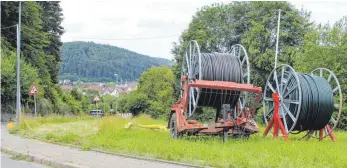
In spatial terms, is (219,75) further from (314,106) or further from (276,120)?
(314,106)

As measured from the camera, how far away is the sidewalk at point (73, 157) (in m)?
10.2

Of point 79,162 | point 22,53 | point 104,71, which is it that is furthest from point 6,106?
point 104,71

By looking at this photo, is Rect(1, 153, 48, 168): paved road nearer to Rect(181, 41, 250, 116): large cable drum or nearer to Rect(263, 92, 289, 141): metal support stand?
Rect(181, 41, 250, 116): large cable drum

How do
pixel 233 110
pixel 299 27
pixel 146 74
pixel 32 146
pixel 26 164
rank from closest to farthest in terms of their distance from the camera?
pixel 26 164 < pixel 32 146 < pixel 233 110 < pixel 299 27 < pixel 146 74

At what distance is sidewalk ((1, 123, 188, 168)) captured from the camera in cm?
1017

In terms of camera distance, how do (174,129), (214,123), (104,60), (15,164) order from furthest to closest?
(104,60), (174,129), (214,123), (15,164)

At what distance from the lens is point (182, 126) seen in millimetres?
14852

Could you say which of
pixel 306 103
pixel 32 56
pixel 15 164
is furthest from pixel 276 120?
pixel 32 56

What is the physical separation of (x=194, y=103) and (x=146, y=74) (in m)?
76.7

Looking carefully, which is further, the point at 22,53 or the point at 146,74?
the point at 146,74

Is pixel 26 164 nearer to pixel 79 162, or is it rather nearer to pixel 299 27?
pixel 79 162

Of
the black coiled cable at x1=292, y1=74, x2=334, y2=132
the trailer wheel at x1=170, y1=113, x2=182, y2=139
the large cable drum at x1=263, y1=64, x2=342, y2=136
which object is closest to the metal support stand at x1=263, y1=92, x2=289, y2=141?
the large cable drum at x1=263, y1=64, x2=342, y2=136

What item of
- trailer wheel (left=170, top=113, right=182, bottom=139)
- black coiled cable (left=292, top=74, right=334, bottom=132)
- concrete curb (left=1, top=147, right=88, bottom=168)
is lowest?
concrete curb (left=1, top=147, right=88, bottom=168)

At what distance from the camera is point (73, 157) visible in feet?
37.7
